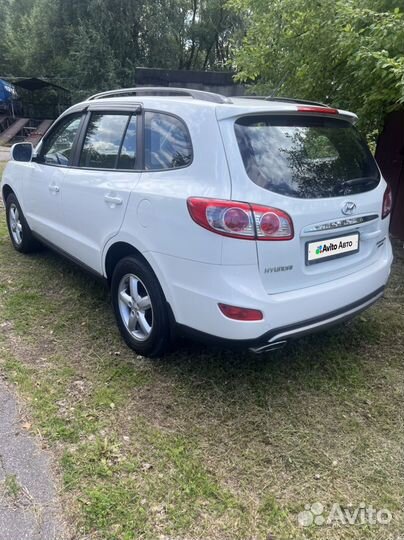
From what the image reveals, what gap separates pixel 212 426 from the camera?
239 cm

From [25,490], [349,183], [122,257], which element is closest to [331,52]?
[349,183]

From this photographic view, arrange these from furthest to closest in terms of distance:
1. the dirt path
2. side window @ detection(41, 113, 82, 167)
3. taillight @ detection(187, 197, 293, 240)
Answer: side window @ detection(41, 113, 82, 167) → taillight @ detection(187, 197, 293, 240) → the dirt path

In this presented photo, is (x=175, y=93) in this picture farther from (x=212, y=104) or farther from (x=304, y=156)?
(x=304, y=156)

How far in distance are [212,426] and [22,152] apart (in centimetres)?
337

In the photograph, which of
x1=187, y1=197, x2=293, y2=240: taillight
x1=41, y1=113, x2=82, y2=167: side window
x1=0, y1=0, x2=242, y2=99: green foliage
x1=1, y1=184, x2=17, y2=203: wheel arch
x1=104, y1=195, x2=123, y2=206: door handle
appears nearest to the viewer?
x1=187, y1=197, x2=293, y2=240: taillight

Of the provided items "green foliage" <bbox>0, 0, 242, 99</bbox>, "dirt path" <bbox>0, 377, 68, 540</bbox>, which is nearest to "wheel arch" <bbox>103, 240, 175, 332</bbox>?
"dirt path" <bbox>0, 377, 68, 540</bbox>

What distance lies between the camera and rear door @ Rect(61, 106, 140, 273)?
2.88 m

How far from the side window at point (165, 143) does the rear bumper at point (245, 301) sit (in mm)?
589

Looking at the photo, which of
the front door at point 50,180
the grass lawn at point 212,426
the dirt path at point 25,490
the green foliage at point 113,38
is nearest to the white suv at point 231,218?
the grass lawn at point 212,426

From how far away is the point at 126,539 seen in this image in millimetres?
1766

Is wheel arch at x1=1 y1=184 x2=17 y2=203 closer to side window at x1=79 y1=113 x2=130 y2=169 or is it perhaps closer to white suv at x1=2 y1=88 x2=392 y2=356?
side window at x1=79 y1=113 x2=130 y2=169

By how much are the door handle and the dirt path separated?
145 cm

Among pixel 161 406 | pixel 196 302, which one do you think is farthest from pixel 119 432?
pixel 196 302

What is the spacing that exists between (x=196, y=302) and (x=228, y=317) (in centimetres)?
Result: 22
